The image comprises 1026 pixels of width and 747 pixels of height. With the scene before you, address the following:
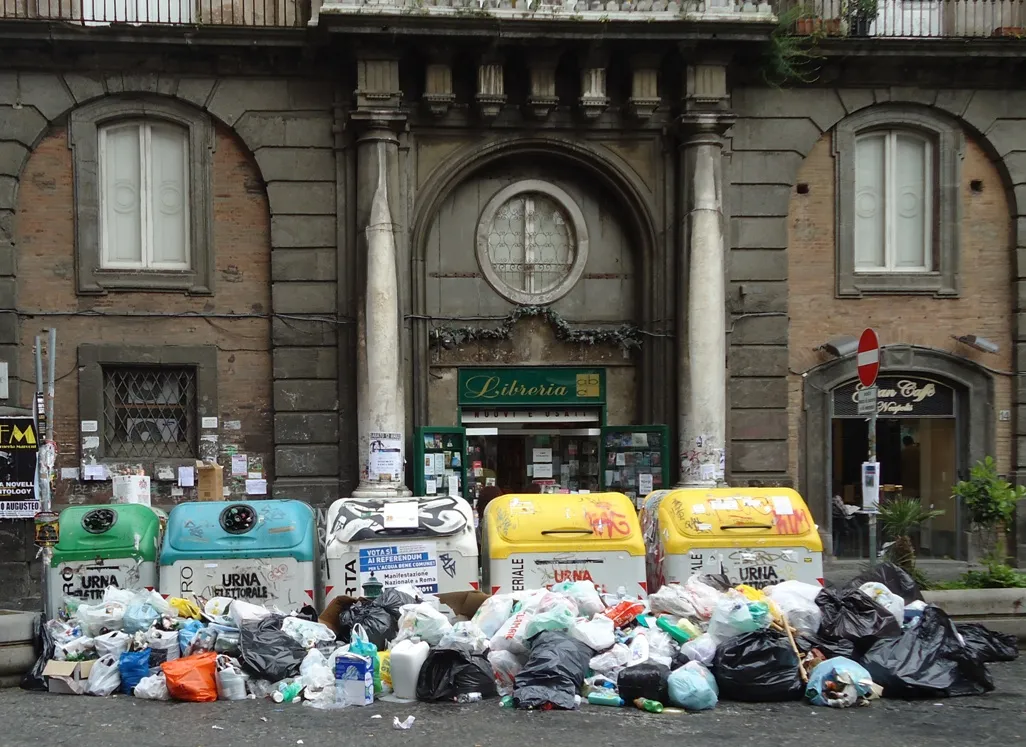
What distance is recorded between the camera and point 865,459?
15.7 metres

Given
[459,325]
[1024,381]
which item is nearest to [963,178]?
[1024,381]

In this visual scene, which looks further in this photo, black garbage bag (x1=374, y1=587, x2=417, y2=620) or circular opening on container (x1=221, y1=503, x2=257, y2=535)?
circular opening on container (x1=221, y1=503, x2=257, y2=535)

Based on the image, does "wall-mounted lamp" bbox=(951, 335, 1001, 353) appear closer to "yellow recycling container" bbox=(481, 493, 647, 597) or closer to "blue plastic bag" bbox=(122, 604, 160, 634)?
"yellow recycling container" bbox=(481, 493, 647, 597)

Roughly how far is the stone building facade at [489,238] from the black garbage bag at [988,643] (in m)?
5.60

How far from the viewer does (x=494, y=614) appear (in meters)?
8.57

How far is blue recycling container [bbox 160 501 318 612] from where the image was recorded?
913cm

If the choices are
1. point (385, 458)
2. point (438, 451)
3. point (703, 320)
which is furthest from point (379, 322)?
point (703, 320)

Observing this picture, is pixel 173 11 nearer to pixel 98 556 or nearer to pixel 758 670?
pixel 98 556

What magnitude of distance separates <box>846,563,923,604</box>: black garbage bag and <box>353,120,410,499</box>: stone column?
242 inches

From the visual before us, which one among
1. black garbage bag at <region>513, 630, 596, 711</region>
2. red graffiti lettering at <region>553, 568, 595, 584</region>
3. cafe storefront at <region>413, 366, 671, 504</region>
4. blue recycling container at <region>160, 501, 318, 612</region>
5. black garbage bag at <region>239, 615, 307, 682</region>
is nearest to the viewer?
black garbage bag at <region>513, 630, 596, 711</region>

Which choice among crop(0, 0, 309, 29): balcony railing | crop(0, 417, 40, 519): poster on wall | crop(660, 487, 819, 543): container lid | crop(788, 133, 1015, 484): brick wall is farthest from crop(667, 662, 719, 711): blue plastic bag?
crop(0, 0, 309, 29): balcony railing

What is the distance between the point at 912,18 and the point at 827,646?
1038 centimetres

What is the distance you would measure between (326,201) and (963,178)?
846 cm

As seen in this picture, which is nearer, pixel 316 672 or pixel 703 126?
pixel 316 672
